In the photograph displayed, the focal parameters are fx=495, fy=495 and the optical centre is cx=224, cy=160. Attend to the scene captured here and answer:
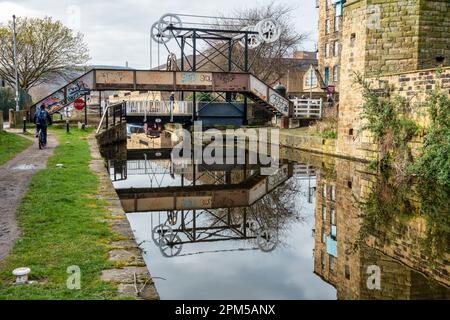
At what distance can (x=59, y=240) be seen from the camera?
6012mm

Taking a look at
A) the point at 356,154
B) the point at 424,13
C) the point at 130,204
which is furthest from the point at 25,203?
the point at 424,13

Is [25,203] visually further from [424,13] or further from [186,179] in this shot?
[424,13]

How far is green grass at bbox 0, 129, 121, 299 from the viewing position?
4500mm

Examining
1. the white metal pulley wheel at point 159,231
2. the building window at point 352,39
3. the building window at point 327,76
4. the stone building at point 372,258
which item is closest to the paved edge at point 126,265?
the white metal pulley wheel at point 159,231

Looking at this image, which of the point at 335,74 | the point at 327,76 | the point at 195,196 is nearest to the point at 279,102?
the point at 195,196

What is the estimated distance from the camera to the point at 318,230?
8227mm

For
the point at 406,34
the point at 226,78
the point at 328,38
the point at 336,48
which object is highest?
the point at 328,38

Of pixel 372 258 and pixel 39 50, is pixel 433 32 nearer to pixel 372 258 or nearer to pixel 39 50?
pixel 372 258

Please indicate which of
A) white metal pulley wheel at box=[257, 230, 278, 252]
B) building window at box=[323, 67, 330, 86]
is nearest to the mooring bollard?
white metal pulley wheel at box=[257, 230, 278, 252]

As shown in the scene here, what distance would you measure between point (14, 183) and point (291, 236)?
5.70 metres

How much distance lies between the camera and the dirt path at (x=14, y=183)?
6.20 meters

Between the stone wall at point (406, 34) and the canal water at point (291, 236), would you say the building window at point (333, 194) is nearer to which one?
the canal water at point (291, 236)

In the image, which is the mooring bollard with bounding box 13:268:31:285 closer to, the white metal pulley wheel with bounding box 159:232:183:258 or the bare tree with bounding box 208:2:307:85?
the white metal pulley wheel with bounding box 159:232:183:258

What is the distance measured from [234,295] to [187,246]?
226cm
